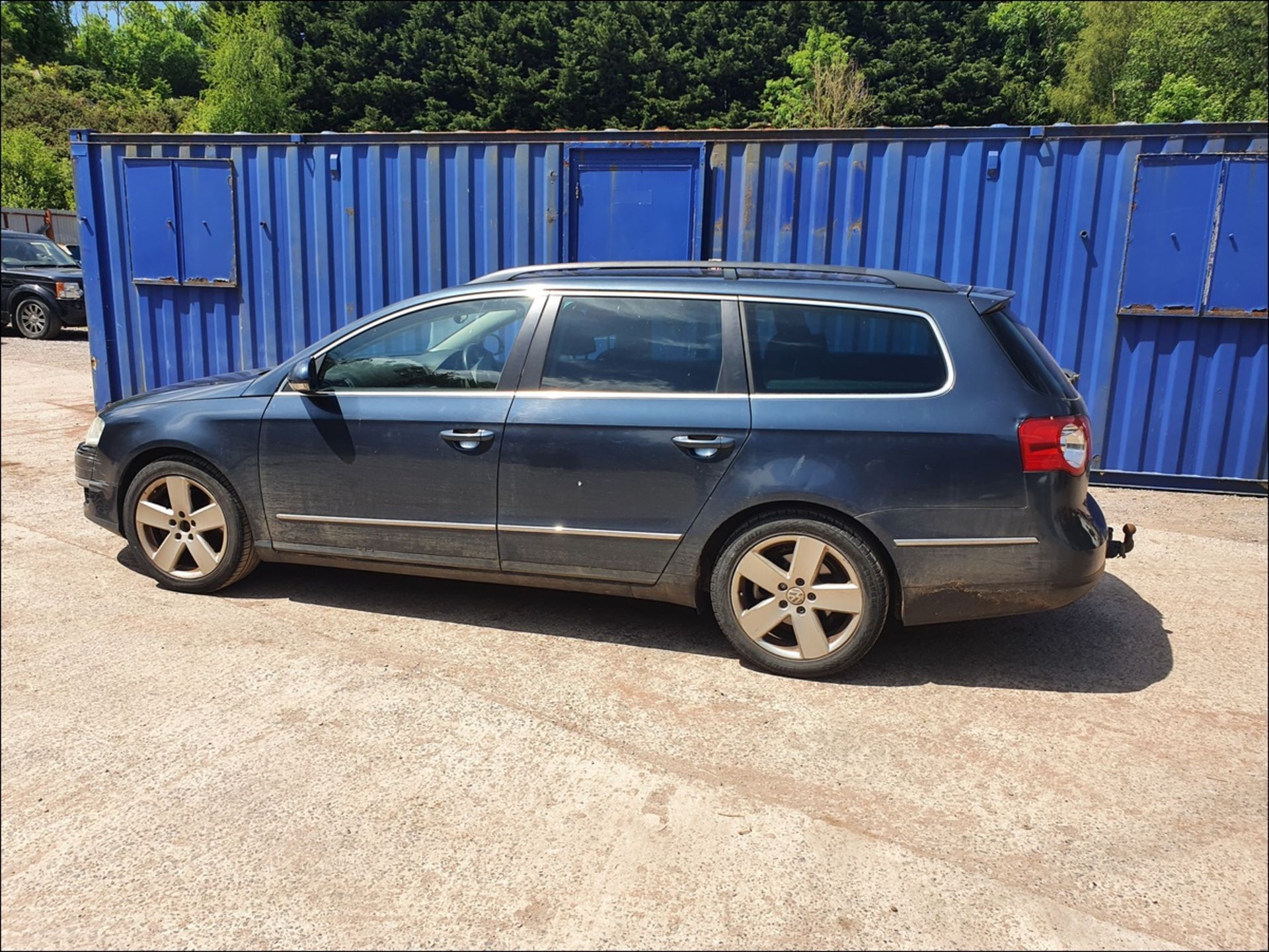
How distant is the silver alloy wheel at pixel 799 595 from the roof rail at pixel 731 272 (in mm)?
1214

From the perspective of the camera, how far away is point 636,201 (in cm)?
803

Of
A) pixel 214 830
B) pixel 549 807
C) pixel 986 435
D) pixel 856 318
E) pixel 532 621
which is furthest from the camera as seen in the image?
pixel 532 621

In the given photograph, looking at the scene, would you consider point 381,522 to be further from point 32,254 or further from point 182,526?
point 32,254

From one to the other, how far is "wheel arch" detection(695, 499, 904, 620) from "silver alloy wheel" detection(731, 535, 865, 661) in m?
0.12

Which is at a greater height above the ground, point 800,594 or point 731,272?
point 731,272

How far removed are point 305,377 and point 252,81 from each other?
44813 millimetres

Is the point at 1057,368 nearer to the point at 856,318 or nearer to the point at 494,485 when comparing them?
the point at 856,318

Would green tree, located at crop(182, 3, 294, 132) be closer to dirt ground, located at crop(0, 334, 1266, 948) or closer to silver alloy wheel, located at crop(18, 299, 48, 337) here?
silver alloy wheel, located at crop(18, 299, 48, 337)

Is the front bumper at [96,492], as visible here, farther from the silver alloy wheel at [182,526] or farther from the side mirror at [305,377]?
the side mirror at [305,377]

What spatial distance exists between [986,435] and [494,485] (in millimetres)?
2089

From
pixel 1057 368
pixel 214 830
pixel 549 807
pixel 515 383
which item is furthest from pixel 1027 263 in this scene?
pixel 214 830

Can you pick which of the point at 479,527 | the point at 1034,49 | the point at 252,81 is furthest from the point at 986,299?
the point at 252,81

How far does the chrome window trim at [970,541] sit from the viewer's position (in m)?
3.72

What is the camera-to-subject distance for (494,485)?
424cm
